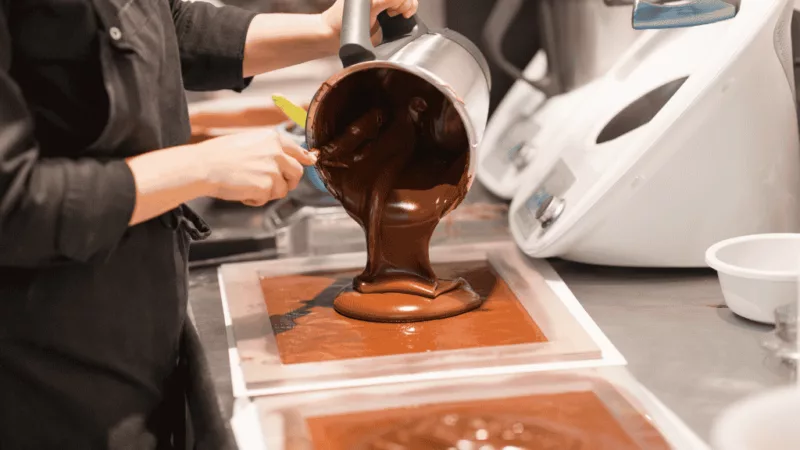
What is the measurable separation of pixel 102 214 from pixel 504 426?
1.47 feet

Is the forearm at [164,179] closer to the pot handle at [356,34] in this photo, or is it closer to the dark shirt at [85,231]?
the dark shirt at [85,231]

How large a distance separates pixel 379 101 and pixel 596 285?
402 mm

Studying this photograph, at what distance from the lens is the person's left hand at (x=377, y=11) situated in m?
1.29

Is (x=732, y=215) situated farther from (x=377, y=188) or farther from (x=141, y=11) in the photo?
(x=141, y=11)

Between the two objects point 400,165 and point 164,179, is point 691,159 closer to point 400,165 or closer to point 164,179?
point 400,165

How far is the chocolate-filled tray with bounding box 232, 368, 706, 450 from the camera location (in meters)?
1.00

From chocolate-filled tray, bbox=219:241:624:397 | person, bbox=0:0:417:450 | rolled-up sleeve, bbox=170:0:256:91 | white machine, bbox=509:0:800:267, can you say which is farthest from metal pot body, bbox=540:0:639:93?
person, bbox=0:0:417:450

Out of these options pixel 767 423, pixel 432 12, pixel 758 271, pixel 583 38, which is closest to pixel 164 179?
pixel 767 423

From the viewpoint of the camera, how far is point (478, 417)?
1.06 metres

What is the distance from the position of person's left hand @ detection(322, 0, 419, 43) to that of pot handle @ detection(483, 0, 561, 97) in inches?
→ 16.6

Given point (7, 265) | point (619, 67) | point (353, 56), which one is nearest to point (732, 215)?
point (619, 67)

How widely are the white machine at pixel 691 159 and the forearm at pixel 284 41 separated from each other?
396 mm

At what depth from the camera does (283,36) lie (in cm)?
138

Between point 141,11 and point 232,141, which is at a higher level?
point 141,11
